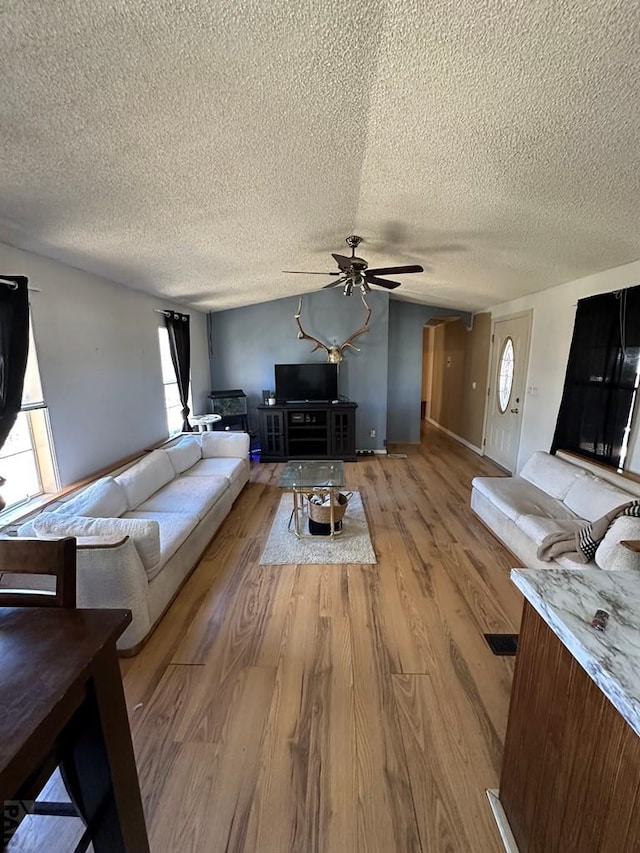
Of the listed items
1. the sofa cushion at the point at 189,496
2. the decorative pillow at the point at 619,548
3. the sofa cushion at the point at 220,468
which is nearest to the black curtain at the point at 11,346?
the sofa cushion at the point at 189,496

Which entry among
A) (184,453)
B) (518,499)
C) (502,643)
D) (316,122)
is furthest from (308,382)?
(502,643)

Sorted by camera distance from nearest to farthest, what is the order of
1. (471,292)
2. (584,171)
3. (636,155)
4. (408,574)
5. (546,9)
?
(546,9) → (636,155) → (584,171) → (408,574) → (471,292)

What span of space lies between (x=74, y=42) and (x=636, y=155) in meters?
2.13

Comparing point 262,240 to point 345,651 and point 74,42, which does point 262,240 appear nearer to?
point 74,42

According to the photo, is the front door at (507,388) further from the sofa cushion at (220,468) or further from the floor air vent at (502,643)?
the sofa cushion at (220,468)

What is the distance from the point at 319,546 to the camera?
3.06 metres

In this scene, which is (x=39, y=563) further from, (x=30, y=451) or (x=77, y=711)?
(x=30, y=451)

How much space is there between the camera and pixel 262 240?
3.12 meters

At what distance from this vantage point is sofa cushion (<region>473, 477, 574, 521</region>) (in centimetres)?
285

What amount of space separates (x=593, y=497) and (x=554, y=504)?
0.33 metres

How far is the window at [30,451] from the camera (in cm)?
238

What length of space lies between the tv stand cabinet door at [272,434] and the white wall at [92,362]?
63.5 inches

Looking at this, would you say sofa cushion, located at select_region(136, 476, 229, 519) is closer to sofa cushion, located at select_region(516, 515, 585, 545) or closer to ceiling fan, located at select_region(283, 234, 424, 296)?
ceiling fan, located at select_region(283, 234, 424, 296)

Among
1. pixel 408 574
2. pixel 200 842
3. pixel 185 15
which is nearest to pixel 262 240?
pixel 185 15
